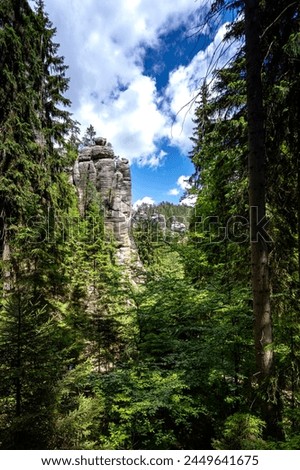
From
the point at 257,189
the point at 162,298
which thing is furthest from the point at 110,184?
the point at 257,189

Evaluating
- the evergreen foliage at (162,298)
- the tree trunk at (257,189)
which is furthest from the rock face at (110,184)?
the tree trunk at (257,189)

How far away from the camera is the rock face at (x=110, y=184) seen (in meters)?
36.5

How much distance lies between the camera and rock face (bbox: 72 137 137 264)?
120ft

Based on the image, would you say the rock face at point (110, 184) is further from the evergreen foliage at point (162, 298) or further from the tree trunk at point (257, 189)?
the tree trunk at point (257, 189)

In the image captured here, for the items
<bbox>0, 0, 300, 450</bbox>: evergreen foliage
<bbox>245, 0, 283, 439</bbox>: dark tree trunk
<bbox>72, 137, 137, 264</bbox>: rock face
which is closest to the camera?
<bbox>245, 0, 283, 439</bbox>: dark tree trunk

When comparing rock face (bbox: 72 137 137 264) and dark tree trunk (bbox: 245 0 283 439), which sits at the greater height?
rock face (bbox: 72 137 137 264)

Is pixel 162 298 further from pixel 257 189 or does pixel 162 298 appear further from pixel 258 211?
pixel 257 189

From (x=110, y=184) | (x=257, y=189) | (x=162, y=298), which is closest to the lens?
(x=257, y=189)

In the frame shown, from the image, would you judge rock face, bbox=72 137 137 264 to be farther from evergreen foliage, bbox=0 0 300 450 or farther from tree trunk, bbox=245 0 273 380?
tree trunk, bbox=245 0 273 380

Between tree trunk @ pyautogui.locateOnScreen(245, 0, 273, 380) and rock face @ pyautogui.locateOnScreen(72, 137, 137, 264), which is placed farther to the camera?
rock face @ pyautogui.locateOnScreen(72, 137, 137, 264)

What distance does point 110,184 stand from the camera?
129 ft

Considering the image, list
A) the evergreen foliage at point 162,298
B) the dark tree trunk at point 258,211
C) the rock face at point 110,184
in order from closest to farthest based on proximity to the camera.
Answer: the dark tree trunk at point 258,211 < the evergreen foliage at point 162,298 < the rock face at point 110,184

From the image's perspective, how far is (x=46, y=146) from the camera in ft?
38.7

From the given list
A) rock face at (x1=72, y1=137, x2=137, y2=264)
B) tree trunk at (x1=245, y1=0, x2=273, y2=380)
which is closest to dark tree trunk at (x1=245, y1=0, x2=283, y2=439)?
tree trunk at (x1=245, y1=0, x2=273, y2=380)
